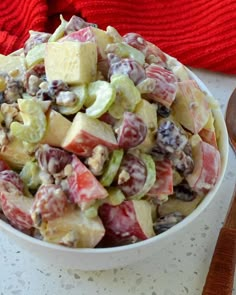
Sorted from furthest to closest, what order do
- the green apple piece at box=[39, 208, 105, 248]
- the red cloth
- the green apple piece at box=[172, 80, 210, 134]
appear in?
the red cloth, the green apple piece at box=[172, 80, 210, 134], the green apple piece at box=[39, 208, 105, 248]

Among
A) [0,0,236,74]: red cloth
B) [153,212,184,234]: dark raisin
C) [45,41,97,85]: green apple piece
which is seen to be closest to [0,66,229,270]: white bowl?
[153,212,184,234]: dark raisin

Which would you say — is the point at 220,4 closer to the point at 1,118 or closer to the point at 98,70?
the point at 98,70

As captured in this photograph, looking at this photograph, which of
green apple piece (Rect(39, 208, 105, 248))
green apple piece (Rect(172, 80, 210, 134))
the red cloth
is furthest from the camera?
the red cloth

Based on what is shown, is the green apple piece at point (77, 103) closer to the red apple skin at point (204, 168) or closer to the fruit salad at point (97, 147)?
the fruit salad at point (97, 147)

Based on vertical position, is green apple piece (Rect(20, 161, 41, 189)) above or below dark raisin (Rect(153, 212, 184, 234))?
above

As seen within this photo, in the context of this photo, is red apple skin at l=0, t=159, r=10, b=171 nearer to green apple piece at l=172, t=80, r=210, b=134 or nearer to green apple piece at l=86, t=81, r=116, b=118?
green apple piece at l=86, t=81, r=116, b=118

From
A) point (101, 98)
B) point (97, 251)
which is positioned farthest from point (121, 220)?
point (101, 98)

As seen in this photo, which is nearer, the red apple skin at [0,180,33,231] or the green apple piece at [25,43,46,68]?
the red apple skin at [0,180,33,231]

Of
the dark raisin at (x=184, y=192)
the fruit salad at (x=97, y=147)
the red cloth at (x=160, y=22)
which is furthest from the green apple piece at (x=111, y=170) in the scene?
the red cloth at (x=160, y=22)
